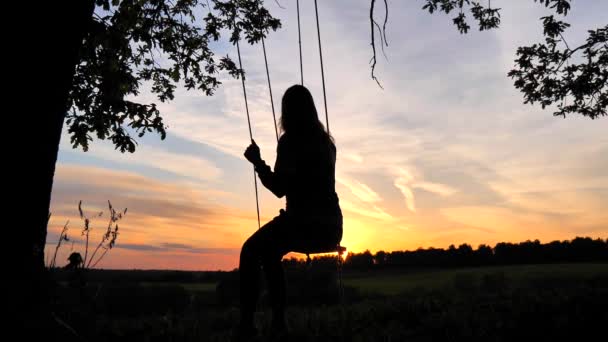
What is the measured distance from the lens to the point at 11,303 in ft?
8.34

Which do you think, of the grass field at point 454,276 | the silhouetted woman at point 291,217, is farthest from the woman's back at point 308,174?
the grass field at point 454,276

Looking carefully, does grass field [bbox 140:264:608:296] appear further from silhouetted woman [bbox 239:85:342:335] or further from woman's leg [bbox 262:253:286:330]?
silhouetted woman [bbox 239:85:342:335]

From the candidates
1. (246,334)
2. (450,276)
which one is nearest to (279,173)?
(246,334)

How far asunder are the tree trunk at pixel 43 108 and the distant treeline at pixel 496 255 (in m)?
42.5

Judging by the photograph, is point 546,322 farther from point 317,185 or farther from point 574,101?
point 574,101

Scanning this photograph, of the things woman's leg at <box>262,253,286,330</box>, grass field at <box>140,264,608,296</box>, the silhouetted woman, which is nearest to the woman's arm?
the silhouetted woman

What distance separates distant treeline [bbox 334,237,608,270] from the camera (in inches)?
1770

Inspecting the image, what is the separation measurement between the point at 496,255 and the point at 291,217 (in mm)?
52368

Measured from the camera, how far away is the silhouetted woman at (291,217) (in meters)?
3.67

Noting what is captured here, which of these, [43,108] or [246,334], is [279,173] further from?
[43,108]

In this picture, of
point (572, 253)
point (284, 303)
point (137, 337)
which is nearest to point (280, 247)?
point (284, 303)

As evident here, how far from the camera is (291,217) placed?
3.67 meters

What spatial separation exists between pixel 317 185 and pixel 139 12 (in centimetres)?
552

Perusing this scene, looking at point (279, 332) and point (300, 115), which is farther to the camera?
point (300, 115)
